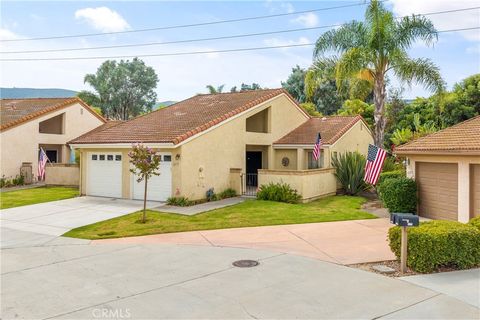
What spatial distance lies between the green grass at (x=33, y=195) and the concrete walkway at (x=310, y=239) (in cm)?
917

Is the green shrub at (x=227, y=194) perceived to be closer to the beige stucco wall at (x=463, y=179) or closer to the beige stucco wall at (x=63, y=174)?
the beige stucco wall at (x=463, y=179)

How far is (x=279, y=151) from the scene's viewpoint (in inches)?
886

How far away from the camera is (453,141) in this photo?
13242 millimetres

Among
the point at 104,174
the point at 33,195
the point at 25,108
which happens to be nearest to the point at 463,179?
the point at 104,174

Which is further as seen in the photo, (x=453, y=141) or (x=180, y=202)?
(x=180, y=202)

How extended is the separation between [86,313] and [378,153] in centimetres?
1252

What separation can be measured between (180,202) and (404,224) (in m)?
10.4

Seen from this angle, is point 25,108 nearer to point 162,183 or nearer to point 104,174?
point 104,174

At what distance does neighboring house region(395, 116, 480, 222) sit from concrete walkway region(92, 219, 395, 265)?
7.48 feet

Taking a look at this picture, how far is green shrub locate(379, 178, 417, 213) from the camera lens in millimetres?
14172

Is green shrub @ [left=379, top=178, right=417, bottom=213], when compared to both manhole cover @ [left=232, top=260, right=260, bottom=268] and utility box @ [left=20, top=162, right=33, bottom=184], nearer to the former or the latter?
manhole cover @ [left=232, top=260, right=260, bottom=268]

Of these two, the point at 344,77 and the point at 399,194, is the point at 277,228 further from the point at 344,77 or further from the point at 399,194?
the point at 344,77

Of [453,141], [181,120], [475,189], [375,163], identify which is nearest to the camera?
[475,189]

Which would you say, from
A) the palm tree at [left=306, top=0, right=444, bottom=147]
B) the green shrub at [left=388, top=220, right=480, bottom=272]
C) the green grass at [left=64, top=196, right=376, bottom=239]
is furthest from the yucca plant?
the green shrub at [left=388, top=220, right=480, bottom=272]
